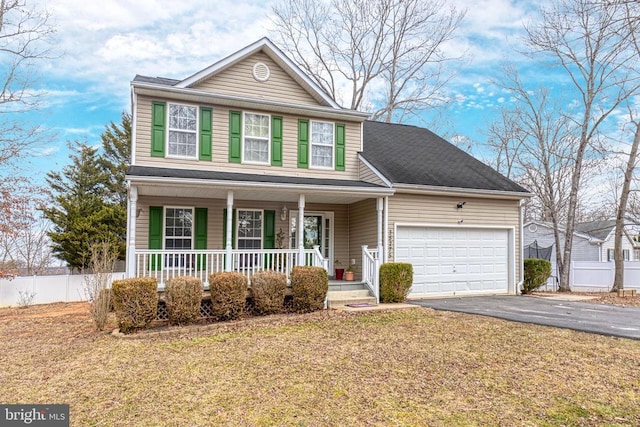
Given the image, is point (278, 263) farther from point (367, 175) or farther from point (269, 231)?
point (367, 175)

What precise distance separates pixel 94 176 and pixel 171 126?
14.1 metres

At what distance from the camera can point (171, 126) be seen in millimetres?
10992

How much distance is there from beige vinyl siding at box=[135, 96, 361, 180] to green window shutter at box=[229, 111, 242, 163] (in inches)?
4.0

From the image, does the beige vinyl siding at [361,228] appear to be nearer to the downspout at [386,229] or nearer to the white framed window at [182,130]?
the downspout at [386,229]

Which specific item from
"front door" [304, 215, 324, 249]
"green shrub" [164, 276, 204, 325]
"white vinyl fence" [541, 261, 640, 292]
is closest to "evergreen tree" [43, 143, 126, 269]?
"front door" [304, 215, 324, 249]

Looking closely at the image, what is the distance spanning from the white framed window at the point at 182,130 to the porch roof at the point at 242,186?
707mm

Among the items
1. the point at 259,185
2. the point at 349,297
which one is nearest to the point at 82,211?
the point at 259,185

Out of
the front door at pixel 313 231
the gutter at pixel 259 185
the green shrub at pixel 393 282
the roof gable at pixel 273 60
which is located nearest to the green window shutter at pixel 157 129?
the roof gable at pixel 273 60

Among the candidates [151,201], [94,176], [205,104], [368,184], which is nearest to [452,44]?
[368,184]

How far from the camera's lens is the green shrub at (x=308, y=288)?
9273 millimetres

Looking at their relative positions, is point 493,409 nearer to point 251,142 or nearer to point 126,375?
point 126,375

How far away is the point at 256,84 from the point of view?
11.9m

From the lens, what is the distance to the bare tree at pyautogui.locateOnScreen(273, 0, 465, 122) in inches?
883

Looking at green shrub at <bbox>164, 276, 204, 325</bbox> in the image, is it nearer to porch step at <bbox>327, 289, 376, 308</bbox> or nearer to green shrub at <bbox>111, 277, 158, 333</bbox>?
green shrub at <bbox>111, 277, 158, 333</bbox>
